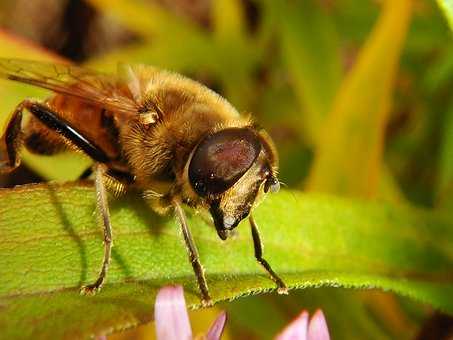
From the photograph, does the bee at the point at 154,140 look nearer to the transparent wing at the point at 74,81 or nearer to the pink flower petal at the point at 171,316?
the transparent wing at the point at 74,81

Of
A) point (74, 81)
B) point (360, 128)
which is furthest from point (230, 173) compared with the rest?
point (360, 128)

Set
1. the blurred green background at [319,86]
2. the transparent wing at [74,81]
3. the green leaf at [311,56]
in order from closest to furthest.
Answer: the transparent wing at [74,81] < the blurred green background at [319,86] < the green leaf at [311,56]

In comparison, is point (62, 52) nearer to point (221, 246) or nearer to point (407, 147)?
point (407, 147)

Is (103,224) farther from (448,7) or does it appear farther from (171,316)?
(448,7)


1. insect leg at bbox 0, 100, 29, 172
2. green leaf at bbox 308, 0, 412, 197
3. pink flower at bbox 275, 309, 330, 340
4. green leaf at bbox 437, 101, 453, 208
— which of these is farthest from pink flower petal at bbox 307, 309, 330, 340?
green leaf at bbox 437, 101, 453, 208

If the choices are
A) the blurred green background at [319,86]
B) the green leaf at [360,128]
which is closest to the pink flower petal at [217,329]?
the blurred green background at [319,86]

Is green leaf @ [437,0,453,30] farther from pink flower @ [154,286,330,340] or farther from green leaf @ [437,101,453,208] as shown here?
green leaf @ [437,101,453,208]

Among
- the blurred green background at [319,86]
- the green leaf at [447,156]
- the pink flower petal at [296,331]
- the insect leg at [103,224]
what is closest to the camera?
the pink flower petal at [296,331]
